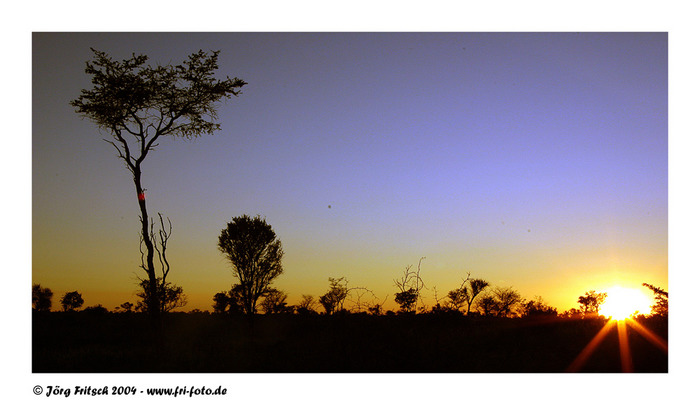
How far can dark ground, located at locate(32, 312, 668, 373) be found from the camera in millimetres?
15634

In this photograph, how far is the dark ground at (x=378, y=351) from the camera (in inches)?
616

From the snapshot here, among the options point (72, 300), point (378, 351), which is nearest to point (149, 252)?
point (378, 351)

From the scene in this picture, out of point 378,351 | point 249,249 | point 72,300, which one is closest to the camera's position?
point 378,351

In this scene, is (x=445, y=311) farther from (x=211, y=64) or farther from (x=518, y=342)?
(x=211, y=64)

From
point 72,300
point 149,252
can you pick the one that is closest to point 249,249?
point 149,252

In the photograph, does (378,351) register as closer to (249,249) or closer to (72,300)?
(249,249)

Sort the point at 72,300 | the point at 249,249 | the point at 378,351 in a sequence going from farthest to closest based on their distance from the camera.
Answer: the point at 72,300
the point at 249,249
the point at 378,351

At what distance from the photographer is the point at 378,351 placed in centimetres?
1708

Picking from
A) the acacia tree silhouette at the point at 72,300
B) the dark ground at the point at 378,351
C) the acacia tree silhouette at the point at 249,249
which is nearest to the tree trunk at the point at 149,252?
the dark ground at the point at 378,351

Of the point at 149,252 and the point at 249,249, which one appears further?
the point at 249,249

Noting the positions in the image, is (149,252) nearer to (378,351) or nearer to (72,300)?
(378,351)
